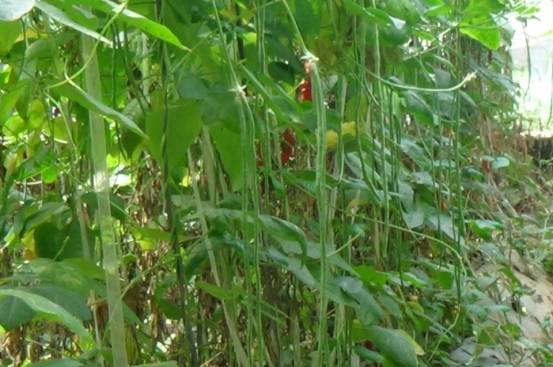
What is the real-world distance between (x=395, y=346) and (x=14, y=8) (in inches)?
25.7

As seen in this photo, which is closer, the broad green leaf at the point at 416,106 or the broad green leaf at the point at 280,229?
the broad green leaf at the point at 280,229

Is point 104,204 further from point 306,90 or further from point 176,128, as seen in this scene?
point 306,90

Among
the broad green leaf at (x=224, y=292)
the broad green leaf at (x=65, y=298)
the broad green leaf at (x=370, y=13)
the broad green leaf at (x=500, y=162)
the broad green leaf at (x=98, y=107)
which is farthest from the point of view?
the broad green leaf at (x=500, y=162)

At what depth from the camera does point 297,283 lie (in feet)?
3.76

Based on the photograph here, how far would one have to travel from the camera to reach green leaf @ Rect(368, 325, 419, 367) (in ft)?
3.33

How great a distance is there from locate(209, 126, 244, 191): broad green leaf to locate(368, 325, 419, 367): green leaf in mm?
239

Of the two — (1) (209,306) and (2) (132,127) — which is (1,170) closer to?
(1) (209,306)

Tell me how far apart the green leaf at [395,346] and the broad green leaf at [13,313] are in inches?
18.2

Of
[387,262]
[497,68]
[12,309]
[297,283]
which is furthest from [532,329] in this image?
[12,309]

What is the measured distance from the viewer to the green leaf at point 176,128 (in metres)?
0.87

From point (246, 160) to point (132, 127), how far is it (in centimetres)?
15

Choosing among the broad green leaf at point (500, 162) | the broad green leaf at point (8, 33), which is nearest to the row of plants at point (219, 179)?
the broad green leaf at point (8, 33)

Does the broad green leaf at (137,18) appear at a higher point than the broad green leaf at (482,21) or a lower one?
lower

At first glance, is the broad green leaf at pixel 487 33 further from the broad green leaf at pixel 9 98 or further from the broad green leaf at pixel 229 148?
the broad green leaf at pixel 9 98
